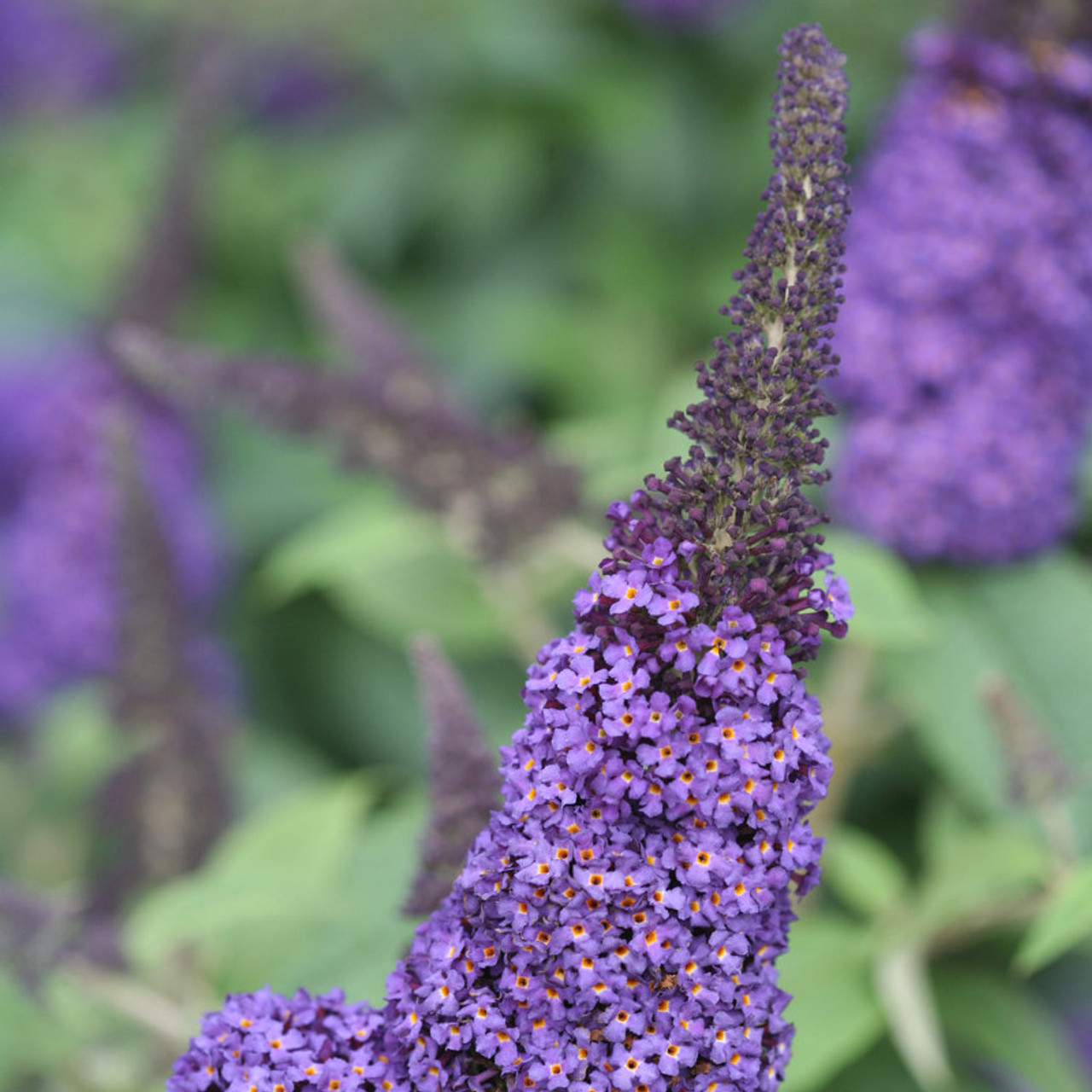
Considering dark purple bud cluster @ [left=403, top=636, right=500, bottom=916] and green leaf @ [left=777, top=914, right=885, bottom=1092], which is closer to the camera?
dark purple bud cluster @ [left=403, top=636, right=500, bottom=916]

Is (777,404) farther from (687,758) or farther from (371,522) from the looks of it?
(371,522)

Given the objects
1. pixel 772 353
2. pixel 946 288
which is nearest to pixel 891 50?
pixel 946 288

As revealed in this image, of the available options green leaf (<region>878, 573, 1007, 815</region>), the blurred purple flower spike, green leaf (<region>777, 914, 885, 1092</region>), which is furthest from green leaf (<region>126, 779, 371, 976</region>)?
the blurred purple flower spike

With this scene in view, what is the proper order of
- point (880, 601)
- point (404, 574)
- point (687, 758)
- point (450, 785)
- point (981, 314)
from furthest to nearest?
point (404, 574) < point (981, 314) < point (880, 601) < point (450, 785) < point (687, 758)

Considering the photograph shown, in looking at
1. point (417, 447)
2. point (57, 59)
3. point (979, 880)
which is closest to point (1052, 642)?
point (979, 880)

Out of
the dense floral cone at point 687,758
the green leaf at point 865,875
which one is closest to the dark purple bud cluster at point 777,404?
the dense floral cone at point 687,758

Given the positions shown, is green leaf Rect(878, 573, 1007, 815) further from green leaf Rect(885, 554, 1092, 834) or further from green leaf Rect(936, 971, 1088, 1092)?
green leaf Rect(936, 971, 1088, 1092)

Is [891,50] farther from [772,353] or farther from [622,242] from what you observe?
[772,353]
